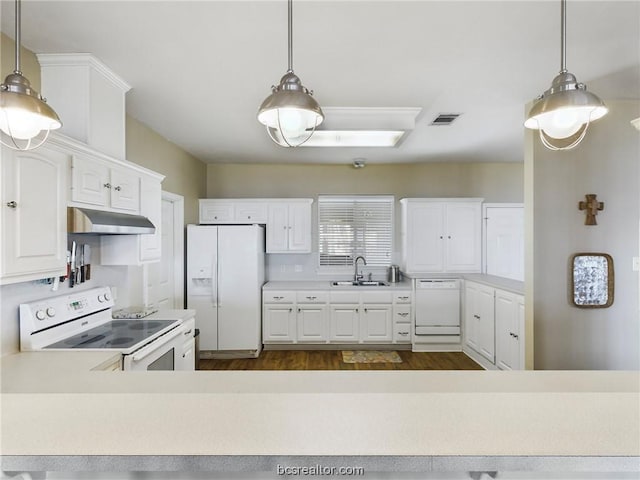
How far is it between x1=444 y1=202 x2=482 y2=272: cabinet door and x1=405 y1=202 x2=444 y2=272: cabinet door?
0.36ft

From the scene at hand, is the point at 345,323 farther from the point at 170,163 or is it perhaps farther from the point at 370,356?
the point at 170,163

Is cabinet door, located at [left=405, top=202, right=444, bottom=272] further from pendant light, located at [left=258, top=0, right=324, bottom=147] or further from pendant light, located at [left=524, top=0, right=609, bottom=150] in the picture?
pendant light, located at [left=258, top=0, right=324, bottom=147]

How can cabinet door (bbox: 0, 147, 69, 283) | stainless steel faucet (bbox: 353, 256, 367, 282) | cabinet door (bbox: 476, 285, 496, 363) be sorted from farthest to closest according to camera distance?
stainless steel faucet (bbox: 353, 256, 367, 282)
cabinet door (bbox: 476, 285, 496, 363)
cabinet door (bbox: 0, 147, 69, 283)

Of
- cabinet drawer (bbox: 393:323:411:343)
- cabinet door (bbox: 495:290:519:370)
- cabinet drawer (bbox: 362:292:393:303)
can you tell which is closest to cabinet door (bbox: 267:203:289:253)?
cabinet drawer (bbox: 362:292:393:303)

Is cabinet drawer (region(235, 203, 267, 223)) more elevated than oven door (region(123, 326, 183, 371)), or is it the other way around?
cabinet drawer (region(235, 203, 267, 223))

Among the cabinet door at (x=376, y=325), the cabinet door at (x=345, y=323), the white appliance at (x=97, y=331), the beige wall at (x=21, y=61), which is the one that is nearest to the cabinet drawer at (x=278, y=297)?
the cabinet door at (x=345, y=323)

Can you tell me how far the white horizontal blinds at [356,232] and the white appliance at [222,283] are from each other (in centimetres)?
130

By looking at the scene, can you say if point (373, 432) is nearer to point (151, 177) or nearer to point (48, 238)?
point (48, 238)

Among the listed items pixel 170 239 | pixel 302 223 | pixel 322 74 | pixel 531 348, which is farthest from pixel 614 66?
pixel 170 239

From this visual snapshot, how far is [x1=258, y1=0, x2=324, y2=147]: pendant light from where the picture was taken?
126 cm

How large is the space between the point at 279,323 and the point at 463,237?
9.00 ft

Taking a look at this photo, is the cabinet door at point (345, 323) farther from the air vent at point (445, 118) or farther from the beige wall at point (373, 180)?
the air vent at point (445, 118)

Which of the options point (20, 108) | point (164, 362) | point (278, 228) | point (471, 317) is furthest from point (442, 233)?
point (20, 108)

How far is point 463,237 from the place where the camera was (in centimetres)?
467
